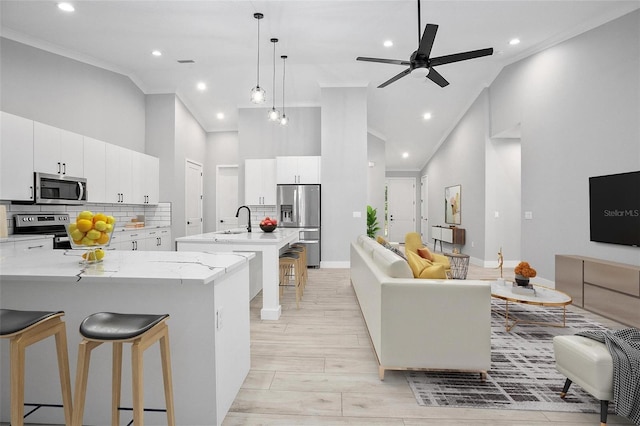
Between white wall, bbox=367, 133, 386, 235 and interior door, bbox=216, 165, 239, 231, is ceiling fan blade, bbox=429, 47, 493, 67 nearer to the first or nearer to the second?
white wall, bbox=367, 133, 386, 235

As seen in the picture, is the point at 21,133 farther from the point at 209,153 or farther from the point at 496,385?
the point at 496,385

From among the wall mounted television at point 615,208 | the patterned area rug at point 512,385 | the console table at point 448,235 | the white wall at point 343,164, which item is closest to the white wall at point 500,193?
the console table at point 448,235

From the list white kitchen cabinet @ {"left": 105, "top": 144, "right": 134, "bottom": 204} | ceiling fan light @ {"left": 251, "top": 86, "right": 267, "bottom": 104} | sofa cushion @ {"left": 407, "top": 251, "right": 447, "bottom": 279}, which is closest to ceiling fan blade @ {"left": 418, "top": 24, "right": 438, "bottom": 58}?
ceiling fan light @ {"left": 251, "top": 86, "right": 267, "bottom": 104}

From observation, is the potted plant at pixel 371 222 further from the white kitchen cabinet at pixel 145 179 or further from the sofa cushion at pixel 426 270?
the sofa cushion at pixel 426 270

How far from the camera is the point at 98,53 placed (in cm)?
505

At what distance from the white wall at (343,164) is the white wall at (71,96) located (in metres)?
3.72

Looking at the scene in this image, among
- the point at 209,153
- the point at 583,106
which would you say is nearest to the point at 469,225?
the point at 583,106

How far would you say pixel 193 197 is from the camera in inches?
291

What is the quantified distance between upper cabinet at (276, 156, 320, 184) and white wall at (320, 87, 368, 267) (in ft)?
0.67

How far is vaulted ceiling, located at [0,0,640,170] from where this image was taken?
3977 mm

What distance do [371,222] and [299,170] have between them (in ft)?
9.06

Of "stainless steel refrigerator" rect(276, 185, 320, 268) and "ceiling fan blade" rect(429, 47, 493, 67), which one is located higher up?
"ceiling fan blade" rect(429, 47, 493, 67)

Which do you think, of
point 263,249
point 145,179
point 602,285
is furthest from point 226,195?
point 602,285

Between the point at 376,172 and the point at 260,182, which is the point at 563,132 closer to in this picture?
the point at 376,172
